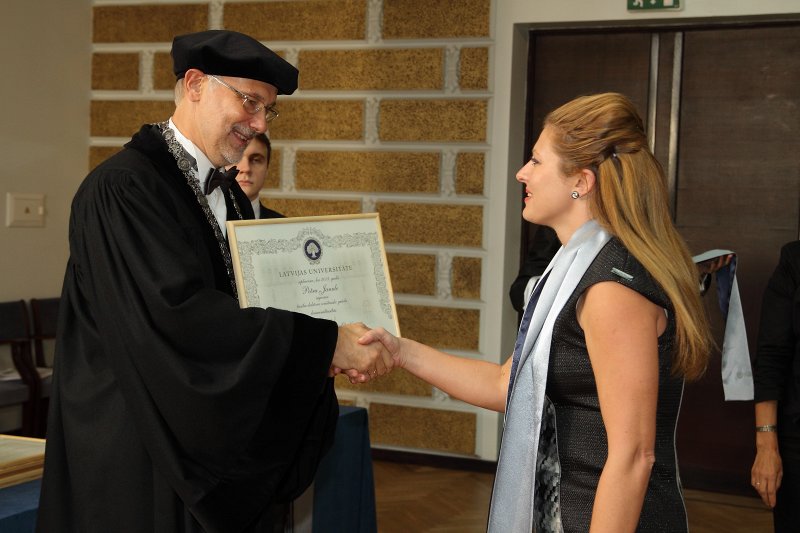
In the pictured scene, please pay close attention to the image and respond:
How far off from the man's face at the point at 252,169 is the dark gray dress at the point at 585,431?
2.69m

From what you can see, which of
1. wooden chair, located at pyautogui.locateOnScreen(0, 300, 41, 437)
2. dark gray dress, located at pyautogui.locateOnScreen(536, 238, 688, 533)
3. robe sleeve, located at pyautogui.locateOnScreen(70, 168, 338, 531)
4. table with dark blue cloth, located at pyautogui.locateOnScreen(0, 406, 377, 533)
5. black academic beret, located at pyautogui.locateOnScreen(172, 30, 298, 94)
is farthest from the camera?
wooden chair, located at pyautogui.locateOnScreen(0, 300, 41, 437)

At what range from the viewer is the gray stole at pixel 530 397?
2.15m

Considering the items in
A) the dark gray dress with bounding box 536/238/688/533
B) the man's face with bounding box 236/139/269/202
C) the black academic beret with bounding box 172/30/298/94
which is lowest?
the dark gray dress with bounding box 536/238/688/533

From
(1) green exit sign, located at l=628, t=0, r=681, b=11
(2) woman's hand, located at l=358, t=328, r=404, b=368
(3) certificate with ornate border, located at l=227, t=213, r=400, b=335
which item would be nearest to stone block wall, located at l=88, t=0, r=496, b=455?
(1) green exit sign, located at l=628, t=0, r=681, b=11

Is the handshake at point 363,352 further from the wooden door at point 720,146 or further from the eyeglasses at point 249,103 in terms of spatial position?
the wooden door at point 720,146

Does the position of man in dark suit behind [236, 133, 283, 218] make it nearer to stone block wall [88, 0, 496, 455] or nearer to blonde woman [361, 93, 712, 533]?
stone block wall [88, 0, 496, 455]

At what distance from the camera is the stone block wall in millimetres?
6281

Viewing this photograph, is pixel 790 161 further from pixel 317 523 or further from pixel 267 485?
pixel 267 485

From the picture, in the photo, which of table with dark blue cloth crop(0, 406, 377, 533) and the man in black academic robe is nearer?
the man in black academic robe

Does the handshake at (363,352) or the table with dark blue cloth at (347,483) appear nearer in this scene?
the handshake at (363,352)

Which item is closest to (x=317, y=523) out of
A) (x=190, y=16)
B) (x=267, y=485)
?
(x=267, y=485)

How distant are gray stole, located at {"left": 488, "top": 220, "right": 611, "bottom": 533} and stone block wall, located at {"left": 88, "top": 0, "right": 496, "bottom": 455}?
13.4 feet

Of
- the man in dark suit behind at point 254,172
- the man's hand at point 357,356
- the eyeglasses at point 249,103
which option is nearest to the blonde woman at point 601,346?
the man's hand at point 357,356

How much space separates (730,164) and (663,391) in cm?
427
